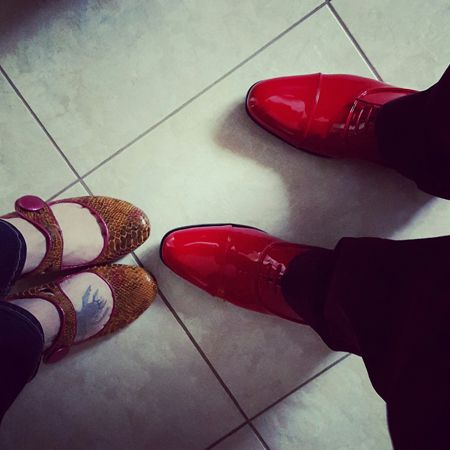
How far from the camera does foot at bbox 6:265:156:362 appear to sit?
2.50 feet

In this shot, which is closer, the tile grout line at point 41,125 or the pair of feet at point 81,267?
the pair of feet at point 81,267

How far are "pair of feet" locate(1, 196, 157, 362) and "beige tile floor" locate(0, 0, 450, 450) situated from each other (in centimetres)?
4

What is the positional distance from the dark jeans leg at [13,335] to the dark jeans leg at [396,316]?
14.6 inches

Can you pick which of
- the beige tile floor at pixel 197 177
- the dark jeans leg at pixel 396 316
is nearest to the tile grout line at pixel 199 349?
the beige tile floor at pixel 197 177

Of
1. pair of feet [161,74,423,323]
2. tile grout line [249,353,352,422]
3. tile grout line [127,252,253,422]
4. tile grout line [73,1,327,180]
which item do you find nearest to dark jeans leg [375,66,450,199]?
pair of feet [161,74,423,323]

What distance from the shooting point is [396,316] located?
520mm

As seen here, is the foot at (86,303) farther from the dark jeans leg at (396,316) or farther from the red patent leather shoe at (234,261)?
the dark jeans leg at (396,316)

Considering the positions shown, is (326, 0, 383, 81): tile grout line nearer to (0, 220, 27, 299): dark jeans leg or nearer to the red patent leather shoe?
the red patent leather shoe

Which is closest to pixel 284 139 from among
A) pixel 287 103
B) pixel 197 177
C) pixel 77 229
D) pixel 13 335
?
pixel 287 103

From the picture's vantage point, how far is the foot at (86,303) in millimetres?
763

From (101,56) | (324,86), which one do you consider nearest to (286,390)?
(324,86)

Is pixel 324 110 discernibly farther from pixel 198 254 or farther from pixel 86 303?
pixel 86 303

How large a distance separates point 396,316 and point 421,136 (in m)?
0.28

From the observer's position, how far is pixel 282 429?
868 mm
